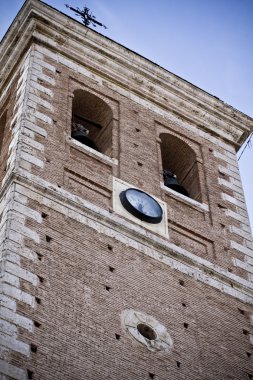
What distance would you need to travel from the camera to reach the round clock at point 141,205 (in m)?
20.0

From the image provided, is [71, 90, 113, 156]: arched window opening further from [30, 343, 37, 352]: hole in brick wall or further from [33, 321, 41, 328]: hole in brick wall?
[30, 343, 37, 352]: hole in brick wall

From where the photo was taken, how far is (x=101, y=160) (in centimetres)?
2112

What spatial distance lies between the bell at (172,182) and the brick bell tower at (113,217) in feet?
0.18

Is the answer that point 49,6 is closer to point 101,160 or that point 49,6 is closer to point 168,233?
point 101,160

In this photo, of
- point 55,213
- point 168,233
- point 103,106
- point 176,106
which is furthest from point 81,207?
point 176,106

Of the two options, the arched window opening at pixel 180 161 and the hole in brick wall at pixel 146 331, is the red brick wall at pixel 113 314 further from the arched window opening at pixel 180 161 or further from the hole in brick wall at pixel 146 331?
the arched window opening at pixel 180 161

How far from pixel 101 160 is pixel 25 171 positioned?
7.81 ft

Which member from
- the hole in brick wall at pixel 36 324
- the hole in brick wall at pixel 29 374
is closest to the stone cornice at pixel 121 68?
the hole in brick wall at pixel 36 324

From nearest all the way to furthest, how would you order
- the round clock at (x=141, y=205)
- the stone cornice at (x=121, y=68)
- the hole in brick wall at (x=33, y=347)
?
the hole in brick wall at (x=33, y=347)
the round clock at (x=141, y=205)
the stone cornice at (x=121, y=68)

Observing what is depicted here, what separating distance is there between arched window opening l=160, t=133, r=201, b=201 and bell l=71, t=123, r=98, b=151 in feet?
6.21

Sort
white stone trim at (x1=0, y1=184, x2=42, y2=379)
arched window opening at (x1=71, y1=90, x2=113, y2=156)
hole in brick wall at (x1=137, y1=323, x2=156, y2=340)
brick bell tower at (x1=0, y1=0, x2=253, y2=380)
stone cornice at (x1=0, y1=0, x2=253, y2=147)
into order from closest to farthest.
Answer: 1. white stone trim at (x1=0, y1=184, x2=42, y2=379)
2. brick bell tower at (x1=0, y1=0, x2=253, y2=380)
3. hole in brick wall at (x1=137, y1=323, x2=156, y2=340)
4. arched window opening at (x1=71, y1=90, x2=113, y2=156)
5. stone cornice at (x1=0, y1=0, x2=253, y2=147)

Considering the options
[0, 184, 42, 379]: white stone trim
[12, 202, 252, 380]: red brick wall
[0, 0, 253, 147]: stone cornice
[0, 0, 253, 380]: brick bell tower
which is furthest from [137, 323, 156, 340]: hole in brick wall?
[0, 0, 253, 147]: stone cornice

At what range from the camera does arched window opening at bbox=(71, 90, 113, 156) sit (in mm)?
23188

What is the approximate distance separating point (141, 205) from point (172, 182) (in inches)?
96.9
